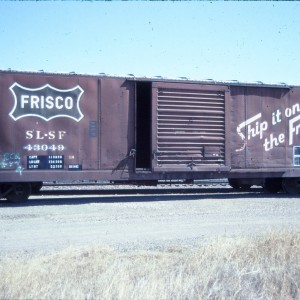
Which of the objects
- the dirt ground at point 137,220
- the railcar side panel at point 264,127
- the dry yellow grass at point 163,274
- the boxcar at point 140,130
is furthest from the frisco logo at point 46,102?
the dry yellow grass at point 163,274

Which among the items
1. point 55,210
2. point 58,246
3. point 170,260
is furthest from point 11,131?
point 170,260

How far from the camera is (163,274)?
16.7ft

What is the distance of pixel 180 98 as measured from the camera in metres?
13.2

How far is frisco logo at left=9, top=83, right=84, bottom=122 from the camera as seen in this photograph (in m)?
12.0

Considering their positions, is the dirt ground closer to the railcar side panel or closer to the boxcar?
the boxcar

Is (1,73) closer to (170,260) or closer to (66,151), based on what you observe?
(66,151)

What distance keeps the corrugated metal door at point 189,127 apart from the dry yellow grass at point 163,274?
6.73 m

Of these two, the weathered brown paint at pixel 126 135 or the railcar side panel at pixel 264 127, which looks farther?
the railcar side panel at pixel 264 127

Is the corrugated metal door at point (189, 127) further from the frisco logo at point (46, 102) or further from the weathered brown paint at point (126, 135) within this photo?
the frisco logo at point (46, 102)

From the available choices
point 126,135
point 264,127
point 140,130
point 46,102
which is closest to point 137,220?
point 126,135

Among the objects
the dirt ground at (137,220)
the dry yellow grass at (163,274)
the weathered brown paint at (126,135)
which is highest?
the weathered brown paint at (126,135)

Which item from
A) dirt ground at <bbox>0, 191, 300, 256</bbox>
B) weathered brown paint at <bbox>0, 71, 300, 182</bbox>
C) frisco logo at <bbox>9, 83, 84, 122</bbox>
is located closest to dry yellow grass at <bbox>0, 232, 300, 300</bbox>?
dirt ground at <bbox>0, 191, 300, 256</bbox>

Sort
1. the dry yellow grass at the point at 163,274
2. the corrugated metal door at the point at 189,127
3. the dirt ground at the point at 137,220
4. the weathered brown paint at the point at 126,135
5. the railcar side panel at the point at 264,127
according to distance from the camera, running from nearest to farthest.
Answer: the dry yellow grass at the point at 163,274, the dirt ground at the point at 137,220, the weathered brown paint at the point at 126,135, the corrugated metal door at the point at 189,127, the railcar side panel at the point at 264,127

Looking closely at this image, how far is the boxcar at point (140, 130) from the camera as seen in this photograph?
39.4 ft
